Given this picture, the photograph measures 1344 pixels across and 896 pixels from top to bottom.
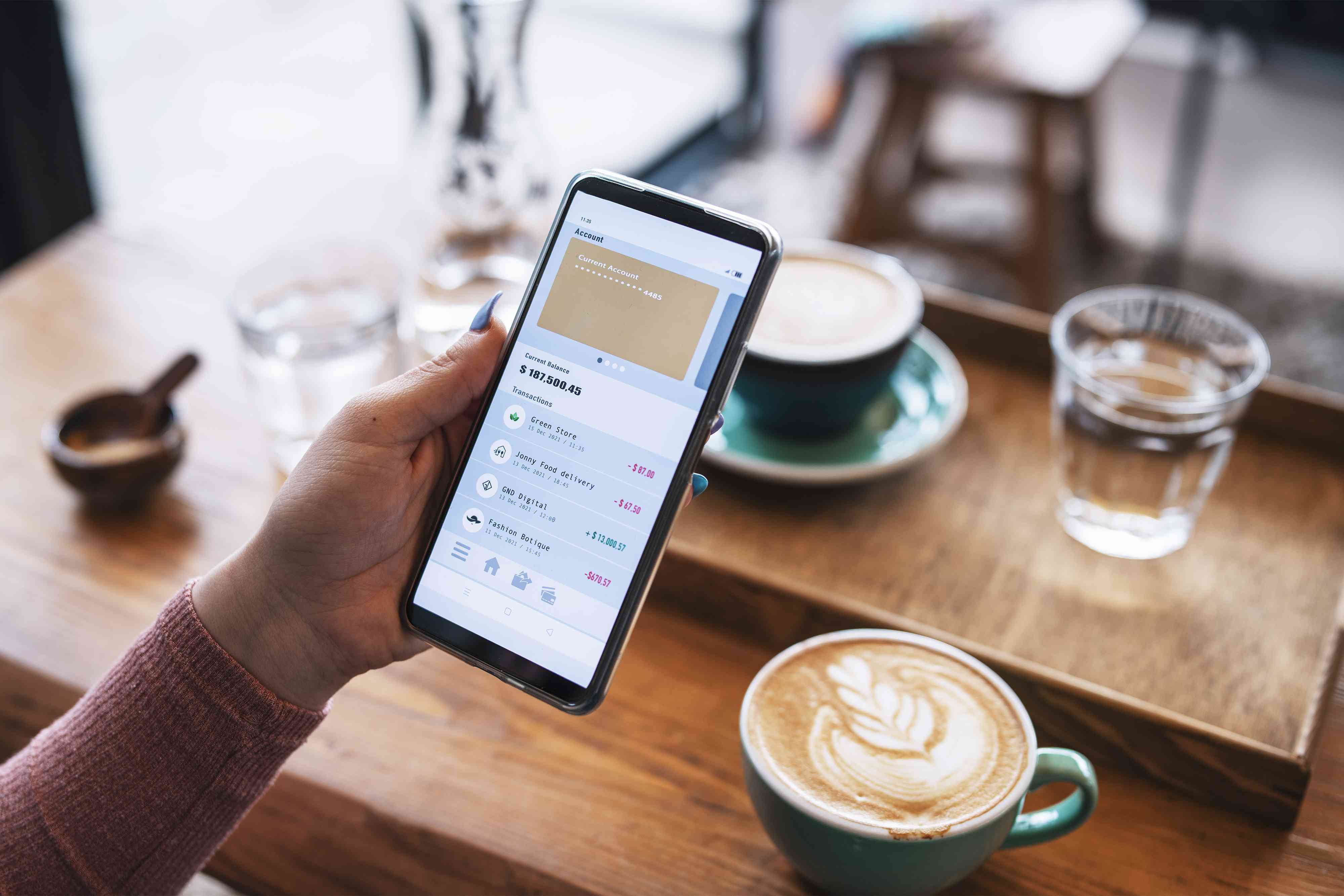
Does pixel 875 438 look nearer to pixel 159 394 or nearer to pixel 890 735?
pixel 890 735

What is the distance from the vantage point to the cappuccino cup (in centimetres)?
86

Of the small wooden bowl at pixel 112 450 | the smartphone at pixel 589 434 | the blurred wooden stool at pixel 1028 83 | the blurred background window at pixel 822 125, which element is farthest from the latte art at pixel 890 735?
the blurred wooden stool at pixel 1028 83

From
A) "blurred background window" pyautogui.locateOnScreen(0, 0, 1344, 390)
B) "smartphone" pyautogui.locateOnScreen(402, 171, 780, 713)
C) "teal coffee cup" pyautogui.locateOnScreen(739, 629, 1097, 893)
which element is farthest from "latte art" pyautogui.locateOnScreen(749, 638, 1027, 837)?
"blurred background window" pyautogui.locateOnScreen(0, 0, 1344, 390)

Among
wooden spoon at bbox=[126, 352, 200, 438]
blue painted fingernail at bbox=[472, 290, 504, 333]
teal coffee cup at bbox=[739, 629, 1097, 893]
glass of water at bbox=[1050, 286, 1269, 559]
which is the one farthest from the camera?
wooden spoon at bbox=[126, 352, 200, 438]

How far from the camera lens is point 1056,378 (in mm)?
873

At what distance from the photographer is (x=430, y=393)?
66cm

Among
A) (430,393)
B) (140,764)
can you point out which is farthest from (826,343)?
(140,764)

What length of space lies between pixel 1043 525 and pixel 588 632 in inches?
17.0

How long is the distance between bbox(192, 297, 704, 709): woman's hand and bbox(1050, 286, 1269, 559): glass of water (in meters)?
0.37

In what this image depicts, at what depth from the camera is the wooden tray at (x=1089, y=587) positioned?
0.71 m

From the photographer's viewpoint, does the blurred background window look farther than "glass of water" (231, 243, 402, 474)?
Yes

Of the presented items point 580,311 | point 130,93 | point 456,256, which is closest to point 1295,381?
point 456,256

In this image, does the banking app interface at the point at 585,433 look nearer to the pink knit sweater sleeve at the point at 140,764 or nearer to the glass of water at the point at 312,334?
the pink knit sweater sleeve at the point at 140,764

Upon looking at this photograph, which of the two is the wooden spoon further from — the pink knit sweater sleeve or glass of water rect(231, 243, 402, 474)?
the pink knit sweater sleeve
